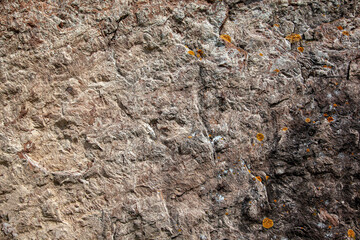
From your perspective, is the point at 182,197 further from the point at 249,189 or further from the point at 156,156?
the point at 249,189

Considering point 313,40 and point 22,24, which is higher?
point 22,24

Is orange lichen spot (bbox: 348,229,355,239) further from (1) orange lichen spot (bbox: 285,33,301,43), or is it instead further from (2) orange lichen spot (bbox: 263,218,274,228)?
(1) orange lichen spot (bbox: 285,33,301,43)

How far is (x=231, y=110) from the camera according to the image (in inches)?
105

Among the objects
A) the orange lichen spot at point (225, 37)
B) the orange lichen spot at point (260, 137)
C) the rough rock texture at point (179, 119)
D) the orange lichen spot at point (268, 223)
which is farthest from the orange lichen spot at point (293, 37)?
the orange lichen spot at point (268, 223)

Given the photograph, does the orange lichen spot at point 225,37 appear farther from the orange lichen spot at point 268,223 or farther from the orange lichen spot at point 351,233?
the orange lichen spot at point 351,233

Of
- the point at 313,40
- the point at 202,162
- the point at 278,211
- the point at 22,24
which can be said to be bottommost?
the point at 278,211

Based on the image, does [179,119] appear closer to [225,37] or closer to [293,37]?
[225,37]

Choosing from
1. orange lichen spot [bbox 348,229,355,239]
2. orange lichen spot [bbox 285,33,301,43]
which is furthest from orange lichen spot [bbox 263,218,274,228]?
orange lichen spot [bbox 285,33,301,43]

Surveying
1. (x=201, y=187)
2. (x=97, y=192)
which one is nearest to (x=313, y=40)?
(x=201, y=187)

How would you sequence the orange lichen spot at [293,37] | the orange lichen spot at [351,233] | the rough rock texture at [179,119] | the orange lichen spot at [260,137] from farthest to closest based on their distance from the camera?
the orange lichen spot at [293,37], the orange lichen spot at [260,137], the rough rock texture at [179,119], the orange lichen spot at [351,233]

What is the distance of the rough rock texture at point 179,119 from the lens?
2.41 metres

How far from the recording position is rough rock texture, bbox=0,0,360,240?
241 centimetres

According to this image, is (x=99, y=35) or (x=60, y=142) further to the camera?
(x=99, y=35)

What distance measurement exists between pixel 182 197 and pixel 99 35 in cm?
185
